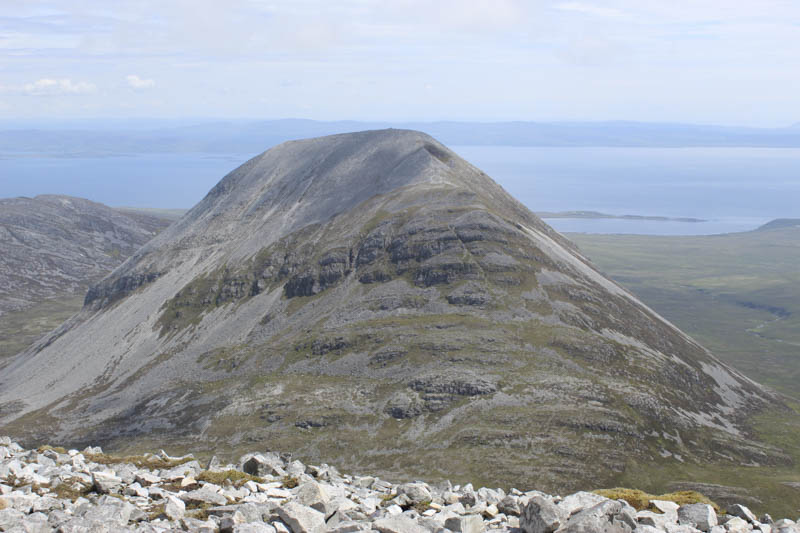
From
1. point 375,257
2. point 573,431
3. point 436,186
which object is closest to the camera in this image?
point 573,431

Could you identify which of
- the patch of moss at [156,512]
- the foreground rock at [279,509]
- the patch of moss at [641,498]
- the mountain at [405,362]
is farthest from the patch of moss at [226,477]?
the mountain at [405,362]

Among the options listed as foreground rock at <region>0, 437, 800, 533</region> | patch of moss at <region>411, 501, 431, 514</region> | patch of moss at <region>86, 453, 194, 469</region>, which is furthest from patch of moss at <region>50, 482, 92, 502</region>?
patch of moss at <region>411, 501, 431, 514</region>

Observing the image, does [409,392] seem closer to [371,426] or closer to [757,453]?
[371,426]

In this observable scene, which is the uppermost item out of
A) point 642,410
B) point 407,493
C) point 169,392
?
point 407,493

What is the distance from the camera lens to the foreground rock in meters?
23.5

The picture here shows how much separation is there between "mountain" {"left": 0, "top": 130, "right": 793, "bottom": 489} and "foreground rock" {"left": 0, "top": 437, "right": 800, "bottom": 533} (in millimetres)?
67171

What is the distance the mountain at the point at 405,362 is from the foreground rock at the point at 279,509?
67171 mm

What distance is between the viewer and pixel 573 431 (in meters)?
104

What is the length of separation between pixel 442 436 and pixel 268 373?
43.8 metres

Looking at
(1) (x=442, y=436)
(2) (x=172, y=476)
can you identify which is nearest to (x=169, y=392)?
(1) (x=442, y=436)

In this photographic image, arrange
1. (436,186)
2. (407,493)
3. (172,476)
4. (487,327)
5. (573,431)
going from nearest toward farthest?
(407,493), (172,476), (573,431), (487,327), (436,186)

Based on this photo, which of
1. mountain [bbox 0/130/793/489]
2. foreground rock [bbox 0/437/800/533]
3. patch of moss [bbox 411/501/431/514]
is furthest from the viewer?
mountain [bbox 0/130/793/489]

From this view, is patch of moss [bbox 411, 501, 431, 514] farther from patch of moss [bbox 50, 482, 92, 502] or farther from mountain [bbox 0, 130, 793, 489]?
mountain [bbox 0, 130, 793, 489]

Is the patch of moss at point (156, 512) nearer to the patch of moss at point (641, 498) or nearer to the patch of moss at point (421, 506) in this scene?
the patch of moss at point (421, 506)
